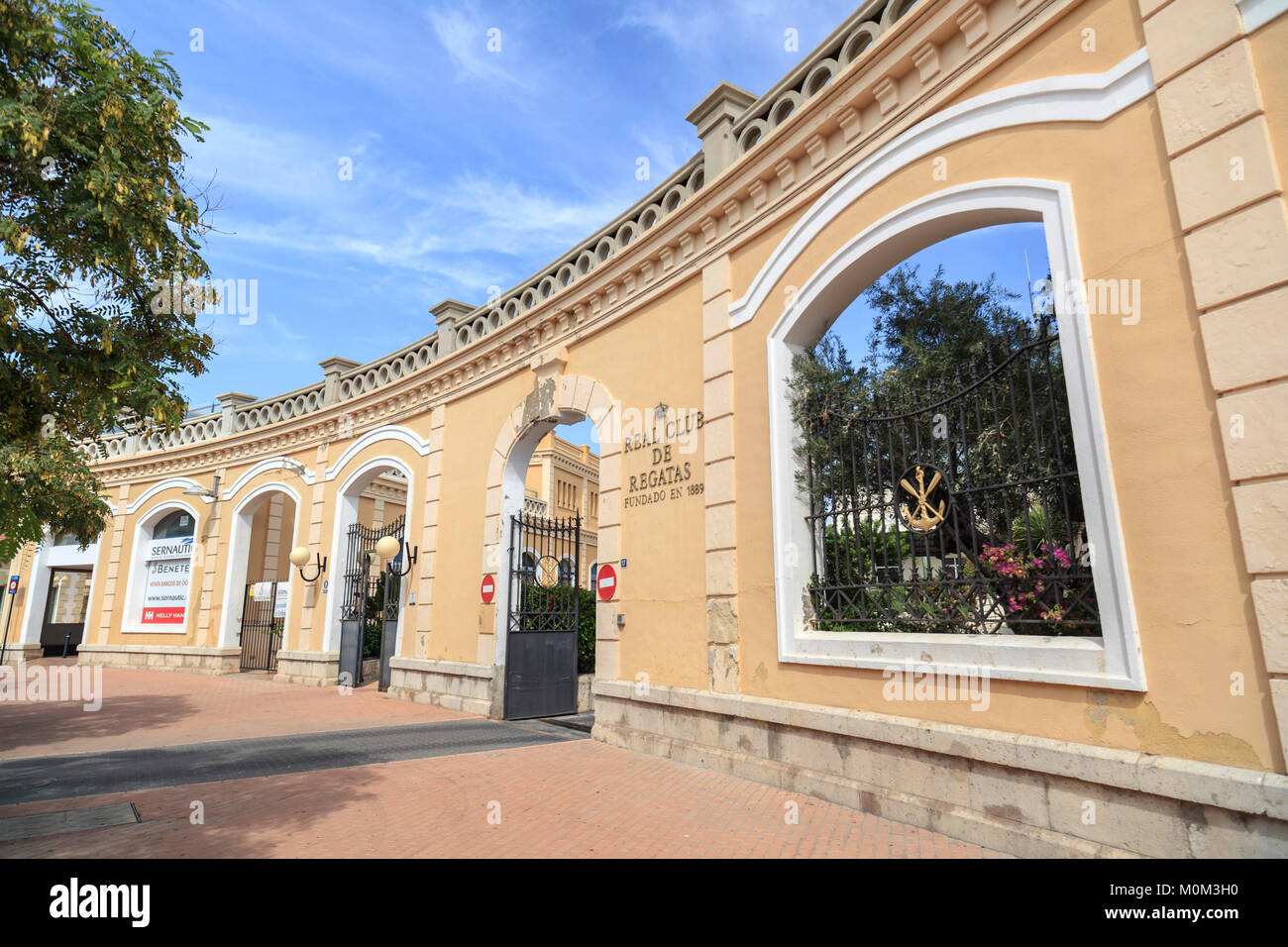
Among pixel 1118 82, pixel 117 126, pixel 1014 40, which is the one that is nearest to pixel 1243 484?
pixel 1118 82

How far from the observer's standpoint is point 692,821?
5.04 metres

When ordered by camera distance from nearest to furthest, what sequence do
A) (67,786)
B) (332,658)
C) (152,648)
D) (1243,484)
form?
(1243,484) < (67,786) < (332,658) < (152,648)

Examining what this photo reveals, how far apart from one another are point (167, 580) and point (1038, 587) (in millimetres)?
20099

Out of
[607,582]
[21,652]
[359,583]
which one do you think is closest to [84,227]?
[607,582]

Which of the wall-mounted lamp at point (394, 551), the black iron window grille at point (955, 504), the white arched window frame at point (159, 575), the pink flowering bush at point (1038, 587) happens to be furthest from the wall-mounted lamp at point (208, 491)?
the pink flowering bush at point (1038, 587)

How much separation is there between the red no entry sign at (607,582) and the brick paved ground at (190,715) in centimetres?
330

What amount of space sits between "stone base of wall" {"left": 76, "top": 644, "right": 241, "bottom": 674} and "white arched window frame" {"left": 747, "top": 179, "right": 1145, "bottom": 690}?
15180 millimetres

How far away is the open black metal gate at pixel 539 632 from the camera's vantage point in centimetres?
995

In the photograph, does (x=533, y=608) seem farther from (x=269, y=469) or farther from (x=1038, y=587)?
(x=269, y=469)

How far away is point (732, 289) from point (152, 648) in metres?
17.8

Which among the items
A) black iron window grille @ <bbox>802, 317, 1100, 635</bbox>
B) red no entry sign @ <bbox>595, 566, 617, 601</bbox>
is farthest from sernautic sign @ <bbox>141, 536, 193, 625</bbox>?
black iron window grille @ <bbox>802, 317, 1100, 635</bbox>

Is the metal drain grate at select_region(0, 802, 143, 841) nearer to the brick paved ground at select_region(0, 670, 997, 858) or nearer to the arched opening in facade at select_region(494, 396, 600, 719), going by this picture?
the brick paved ground at select_region(0, 670, 997, 858)

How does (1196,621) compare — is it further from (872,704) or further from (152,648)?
(152,648)
